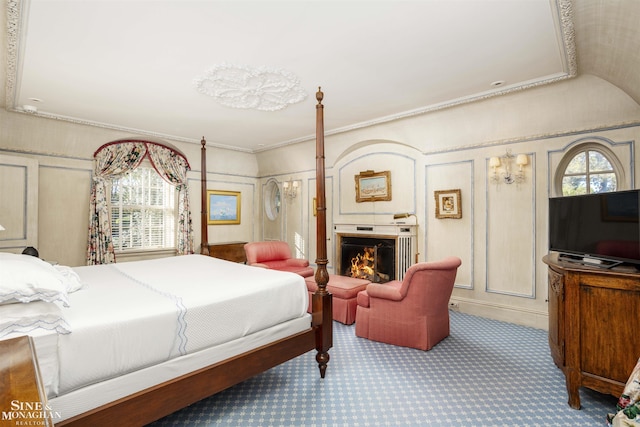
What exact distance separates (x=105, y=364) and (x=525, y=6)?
343 cm

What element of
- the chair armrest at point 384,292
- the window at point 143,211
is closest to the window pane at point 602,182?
the chair armrest at point 384,292

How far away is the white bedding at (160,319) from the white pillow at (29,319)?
5cm

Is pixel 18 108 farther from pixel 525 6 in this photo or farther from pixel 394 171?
pixel 525 6

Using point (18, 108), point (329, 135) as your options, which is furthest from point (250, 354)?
point (18, 108)

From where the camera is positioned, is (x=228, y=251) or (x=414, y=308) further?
(x=228, y=251)

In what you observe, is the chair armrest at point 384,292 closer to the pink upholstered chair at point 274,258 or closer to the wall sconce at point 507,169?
the pink upholstered chair at point 274,258

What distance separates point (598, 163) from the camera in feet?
12.0

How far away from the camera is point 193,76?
3.53 meters

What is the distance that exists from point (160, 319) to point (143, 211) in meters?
5.03

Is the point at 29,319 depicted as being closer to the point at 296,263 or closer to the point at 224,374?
the point at 224,374

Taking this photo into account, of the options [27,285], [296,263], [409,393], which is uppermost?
[27,285]

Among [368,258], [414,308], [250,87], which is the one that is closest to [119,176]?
[250,87]

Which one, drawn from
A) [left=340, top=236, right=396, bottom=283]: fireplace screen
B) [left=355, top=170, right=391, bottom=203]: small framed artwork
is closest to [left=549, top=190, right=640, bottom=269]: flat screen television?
[left=340, top=236, right=396, bottom=283]: fireplace screen

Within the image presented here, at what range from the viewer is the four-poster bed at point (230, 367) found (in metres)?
1.67
